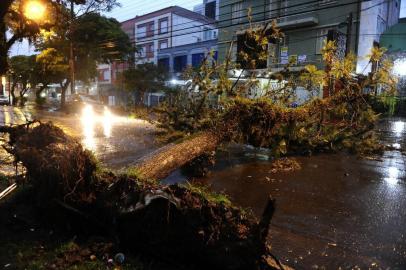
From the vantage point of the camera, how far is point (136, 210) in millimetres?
3191

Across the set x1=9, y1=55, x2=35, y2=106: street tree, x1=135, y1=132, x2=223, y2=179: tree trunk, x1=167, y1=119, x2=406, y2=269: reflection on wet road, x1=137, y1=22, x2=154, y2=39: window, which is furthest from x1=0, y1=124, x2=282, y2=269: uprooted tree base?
x1=137, y1=22, x2=154, y2=39: window

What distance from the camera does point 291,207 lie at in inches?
201

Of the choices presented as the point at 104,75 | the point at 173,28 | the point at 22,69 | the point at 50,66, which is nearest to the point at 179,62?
the point at 173,28

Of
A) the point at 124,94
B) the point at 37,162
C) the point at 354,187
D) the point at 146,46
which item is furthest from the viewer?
the point at 146,46

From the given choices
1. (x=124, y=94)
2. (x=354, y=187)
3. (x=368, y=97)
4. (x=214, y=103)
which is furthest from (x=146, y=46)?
(x=354, y=187)

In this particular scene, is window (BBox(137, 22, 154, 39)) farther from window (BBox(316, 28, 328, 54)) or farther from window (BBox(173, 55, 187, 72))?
window (BBox(316, 28, 328, 54))

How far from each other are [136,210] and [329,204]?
11.2ft

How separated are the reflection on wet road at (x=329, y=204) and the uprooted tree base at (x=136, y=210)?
93 cm

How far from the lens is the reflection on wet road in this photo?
11.9 ft

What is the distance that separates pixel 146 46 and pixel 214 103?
34055 mm

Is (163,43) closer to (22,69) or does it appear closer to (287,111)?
(22,69)

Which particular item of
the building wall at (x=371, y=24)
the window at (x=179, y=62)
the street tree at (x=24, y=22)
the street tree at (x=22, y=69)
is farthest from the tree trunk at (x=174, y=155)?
the window at (x=179, y=62)

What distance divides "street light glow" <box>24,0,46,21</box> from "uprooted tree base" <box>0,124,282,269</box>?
14.2 feet

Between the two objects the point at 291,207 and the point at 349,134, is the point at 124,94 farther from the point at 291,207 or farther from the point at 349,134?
the point at 291,207
